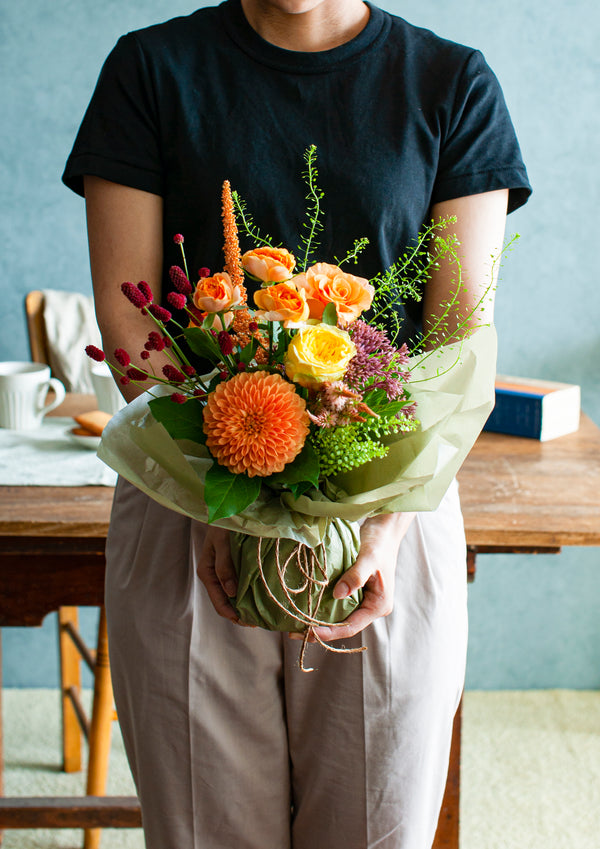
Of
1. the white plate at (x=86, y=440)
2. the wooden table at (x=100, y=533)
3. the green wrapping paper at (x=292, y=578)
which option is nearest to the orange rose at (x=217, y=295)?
the green wrapping paper at (x=292, y=578)

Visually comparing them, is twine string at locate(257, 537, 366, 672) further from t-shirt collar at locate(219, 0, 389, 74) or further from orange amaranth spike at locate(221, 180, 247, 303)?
t-shirt collar at locate(219, 0, 389, 74)

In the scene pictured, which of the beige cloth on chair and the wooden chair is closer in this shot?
the wooden chair

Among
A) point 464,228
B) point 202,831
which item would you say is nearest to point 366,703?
point 202,831

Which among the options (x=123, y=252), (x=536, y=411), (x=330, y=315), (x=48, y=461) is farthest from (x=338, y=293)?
(x=536, y=411)

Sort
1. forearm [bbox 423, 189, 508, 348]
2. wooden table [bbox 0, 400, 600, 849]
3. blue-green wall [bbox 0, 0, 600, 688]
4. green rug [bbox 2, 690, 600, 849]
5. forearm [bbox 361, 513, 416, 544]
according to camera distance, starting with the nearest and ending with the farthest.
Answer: forearm [bbox 361, 513, 416, 544] < forearm [bbox 423, 189, 508, 348] < wooden table [bbox 0, 400, 600, 849] < green rug [bbox 2, 690, 600, 849] < blue-green wall [bbox 0, 0, 600, 688]

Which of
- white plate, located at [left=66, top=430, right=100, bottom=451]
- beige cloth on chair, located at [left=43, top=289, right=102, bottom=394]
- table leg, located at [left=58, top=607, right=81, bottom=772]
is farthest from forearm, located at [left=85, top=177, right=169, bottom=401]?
table leg, located at [left=58, top=607, right=81, bottom=772]

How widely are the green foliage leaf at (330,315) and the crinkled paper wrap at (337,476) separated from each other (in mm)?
132

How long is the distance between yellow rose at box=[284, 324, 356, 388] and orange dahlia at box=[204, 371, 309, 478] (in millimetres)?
30

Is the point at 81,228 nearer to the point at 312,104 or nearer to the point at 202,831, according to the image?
the point at 312,104

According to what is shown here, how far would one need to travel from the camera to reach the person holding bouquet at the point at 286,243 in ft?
2.94

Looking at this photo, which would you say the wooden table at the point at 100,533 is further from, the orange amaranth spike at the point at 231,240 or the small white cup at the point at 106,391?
the orange amaranth spike at the point at 231,240

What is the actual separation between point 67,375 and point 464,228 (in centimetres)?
133

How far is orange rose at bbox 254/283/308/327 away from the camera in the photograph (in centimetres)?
62

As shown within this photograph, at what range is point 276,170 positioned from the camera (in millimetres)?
927
